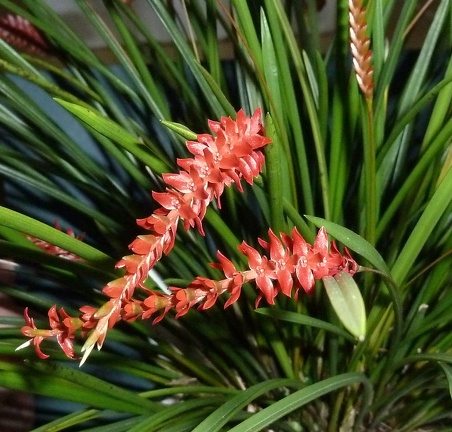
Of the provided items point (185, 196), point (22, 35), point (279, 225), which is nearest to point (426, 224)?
point (279, 225)

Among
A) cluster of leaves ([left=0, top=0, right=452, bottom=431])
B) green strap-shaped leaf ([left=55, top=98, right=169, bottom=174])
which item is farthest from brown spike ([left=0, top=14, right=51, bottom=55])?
green strap-shaped leaf ([left=55, top=98, right=169, bottom=174])

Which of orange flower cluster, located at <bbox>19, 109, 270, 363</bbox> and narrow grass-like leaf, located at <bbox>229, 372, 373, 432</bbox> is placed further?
narrow grass-like leaf, located at <bbox>229, 372, 373, 432</bbox>

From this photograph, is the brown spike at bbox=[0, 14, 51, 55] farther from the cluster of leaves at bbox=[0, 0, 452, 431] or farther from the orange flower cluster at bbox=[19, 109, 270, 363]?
the orange flower cluster at bbox=[19, 109, 270, 363]

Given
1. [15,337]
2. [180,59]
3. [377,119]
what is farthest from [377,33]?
[15,337]

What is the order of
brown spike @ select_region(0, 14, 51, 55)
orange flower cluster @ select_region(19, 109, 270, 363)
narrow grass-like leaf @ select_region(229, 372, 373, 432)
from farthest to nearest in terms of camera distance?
brown spike @ select_region(0, 14, 51, 55)
narrow grass-like leaf @ select_region(229, 372, 373, 432)
orange flower cluster @ select_region(19, 109, 270, 363)

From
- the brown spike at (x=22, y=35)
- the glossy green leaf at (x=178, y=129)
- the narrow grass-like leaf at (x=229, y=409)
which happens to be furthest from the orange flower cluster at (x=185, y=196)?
the brown spike at (x=22, y=35)

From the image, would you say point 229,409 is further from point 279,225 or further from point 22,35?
point 22,35

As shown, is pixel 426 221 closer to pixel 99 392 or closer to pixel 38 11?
pixel 99 392

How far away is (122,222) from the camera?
0.55m

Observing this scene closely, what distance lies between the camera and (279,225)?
338mm

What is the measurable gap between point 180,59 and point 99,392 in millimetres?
337

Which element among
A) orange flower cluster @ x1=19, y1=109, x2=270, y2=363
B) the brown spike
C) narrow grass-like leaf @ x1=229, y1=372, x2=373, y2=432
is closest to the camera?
orange flower cluster @ x1=19, y1=109, x2=270, y2=363

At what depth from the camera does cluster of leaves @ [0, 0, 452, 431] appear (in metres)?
0.35

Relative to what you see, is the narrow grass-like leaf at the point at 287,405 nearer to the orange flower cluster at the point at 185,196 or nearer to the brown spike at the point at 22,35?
the orange flower cluster at the point at 185,196
